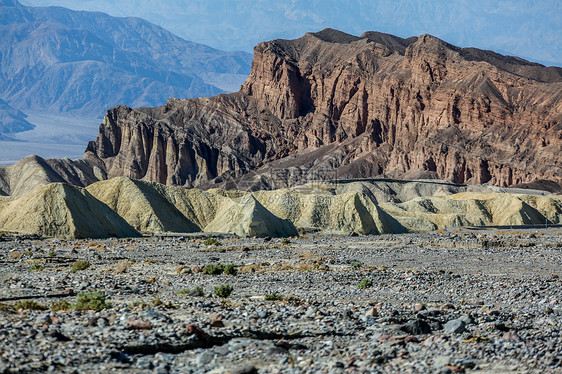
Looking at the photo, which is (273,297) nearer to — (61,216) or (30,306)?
(30,306)

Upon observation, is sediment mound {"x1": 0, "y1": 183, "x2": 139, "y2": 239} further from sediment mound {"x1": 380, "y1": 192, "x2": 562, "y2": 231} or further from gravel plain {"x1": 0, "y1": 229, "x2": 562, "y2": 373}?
sediment mound {"x1": 380, "y1": 192, "x2": 562, "y2": 231}

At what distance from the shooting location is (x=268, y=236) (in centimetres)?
8150

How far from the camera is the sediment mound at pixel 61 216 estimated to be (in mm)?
69625

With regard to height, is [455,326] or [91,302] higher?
[91,302]

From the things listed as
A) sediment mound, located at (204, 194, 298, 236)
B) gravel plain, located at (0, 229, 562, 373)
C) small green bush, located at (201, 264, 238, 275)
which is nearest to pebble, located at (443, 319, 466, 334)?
gravel plain, located at (0, 229, 562, 373)

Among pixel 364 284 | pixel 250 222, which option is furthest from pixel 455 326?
pixel 250 222

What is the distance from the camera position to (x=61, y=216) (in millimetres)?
70938

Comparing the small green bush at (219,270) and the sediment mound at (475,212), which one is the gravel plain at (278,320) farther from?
the sediment mound at (475,212)

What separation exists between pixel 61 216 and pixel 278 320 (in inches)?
2072

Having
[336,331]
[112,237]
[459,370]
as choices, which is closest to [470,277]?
[336,331]

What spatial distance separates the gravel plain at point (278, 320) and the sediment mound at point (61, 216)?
89.8 ft

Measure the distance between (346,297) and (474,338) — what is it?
30.7ft

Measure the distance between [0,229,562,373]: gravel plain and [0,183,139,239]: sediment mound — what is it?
27380 mm

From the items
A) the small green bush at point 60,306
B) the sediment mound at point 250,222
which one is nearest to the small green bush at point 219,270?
the small green bush at point 60,306
